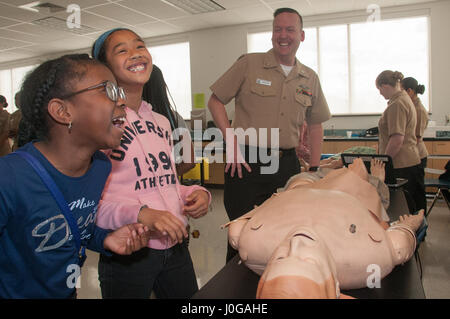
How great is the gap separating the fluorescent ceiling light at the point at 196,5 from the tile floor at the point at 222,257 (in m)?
3.09

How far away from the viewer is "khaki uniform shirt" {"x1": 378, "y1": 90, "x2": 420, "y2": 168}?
310 cm

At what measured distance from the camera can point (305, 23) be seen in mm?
5969

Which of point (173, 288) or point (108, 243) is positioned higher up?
point (108, 243)

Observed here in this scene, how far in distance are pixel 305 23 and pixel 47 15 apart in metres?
4.09

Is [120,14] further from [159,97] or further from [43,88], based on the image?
[43,88]

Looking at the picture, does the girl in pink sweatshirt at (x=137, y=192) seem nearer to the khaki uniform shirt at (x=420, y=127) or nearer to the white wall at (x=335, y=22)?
the khaki uniform shirt at (x=420, y=127)

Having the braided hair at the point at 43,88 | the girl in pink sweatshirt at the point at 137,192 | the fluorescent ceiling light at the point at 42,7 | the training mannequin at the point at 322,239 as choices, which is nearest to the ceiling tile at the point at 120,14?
the fluorescent ceiling light at the point at 42,7

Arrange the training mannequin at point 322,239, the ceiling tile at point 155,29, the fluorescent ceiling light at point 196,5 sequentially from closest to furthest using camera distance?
the training mannequin at point 322,239 → the fluorescent ceiling light at point 196,5 → the ceiling tile at point 155,29

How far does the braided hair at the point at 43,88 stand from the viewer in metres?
0.89

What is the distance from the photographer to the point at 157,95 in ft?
4.77

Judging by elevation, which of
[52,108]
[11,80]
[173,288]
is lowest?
[173,288]

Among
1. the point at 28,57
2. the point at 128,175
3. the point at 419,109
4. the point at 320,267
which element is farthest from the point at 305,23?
the point at 28,57

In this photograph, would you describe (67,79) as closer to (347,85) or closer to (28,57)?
(347,85)

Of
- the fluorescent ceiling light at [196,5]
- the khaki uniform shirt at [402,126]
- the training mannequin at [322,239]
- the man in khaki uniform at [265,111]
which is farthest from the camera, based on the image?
the fluorescent ceiling light at [196,5]
